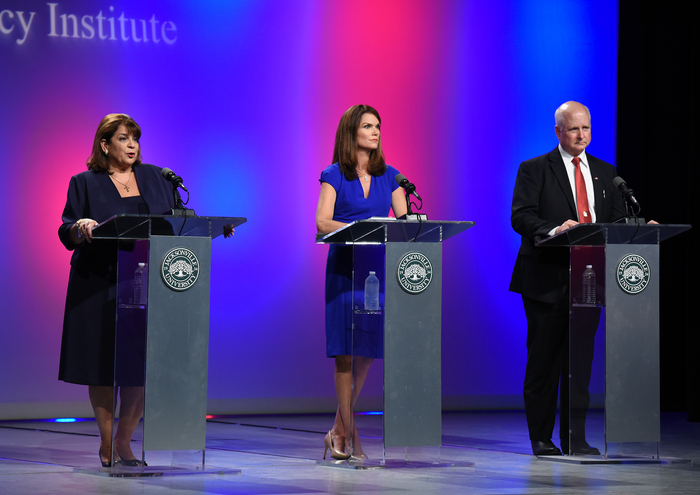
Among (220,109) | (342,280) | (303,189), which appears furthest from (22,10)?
(342,280)

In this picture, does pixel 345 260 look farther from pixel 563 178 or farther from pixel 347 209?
pixel 563 178

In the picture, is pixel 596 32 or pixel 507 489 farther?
pixel 596 32

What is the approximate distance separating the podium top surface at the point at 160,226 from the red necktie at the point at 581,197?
1841mm

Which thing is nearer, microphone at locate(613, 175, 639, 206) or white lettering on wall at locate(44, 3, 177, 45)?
microphone at locate(613, 175, 639, 206)

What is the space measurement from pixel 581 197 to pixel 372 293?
1375 mm

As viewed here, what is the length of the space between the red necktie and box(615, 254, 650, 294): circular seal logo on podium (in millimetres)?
478

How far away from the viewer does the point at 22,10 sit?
20.4 ft

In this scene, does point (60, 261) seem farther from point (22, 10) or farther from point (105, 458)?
point (105, 458)

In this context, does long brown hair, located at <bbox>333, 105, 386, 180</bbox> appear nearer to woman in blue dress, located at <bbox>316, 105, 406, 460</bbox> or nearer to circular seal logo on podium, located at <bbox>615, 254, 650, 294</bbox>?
woman in blue dress, located at <bbox>316, 105, 406, 460</bbox>

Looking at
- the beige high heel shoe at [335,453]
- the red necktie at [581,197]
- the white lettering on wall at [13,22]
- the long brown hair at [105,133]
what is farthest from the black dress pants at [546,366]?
the white lettering on wall at [13,22]

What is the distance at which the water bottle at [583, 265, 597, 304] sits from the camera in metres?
4.52

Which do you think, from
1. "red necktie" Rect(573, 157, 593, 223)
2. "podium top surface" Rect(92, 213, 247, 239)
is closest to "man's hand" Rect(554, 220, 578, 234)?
"red necktie" Rect(573, 157, 593, 223)

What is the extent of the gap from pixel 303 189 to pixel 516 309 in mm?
1861

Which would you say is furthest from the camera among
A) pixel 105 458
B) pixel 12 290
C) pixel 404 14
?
pixel 404 14
